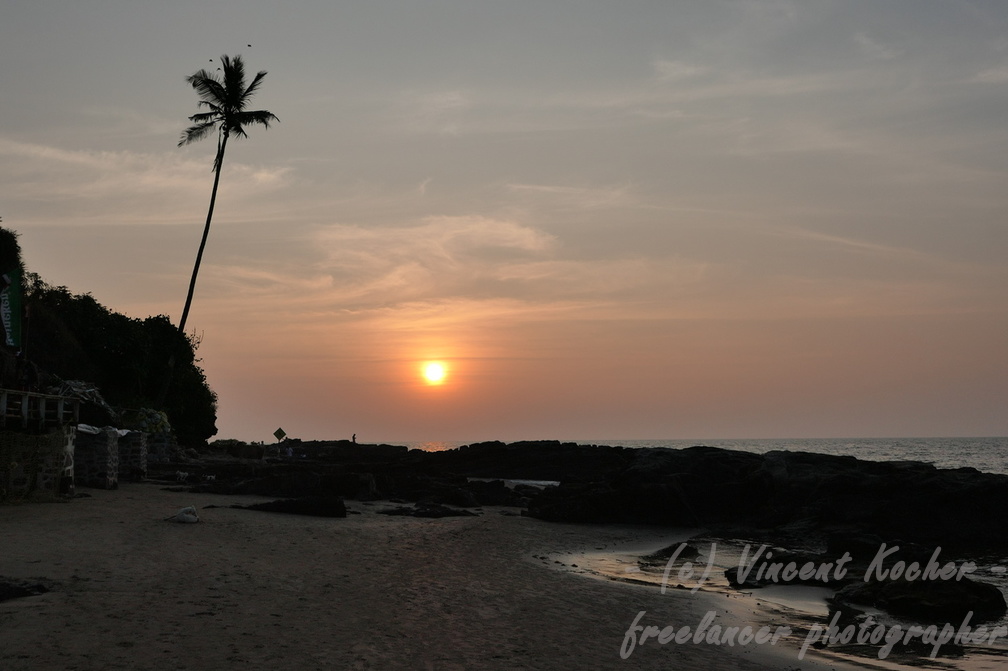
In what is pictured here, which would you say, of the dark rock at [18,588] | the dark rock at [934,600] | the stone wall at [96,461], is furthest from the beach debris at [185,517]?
the dark rock at [934,600]

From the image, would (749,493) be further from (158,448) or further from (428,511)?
(158,448)

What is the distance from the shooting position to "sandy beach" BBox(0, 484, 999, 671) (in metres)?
10.7

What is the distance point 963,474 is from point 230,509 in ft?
103

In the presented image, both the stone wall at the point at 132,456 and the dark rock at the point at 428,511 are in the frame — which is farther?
the stone wall at the point at 132,456

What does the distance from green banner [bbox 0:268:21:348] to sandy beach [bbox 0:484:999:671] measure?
9849 millimetres

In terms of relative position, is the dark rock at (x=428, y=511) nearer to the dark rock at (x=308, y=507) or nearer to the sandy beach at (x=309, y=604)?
the dark rock at (x=308, y=507)

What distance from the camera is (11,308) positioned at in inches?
1173

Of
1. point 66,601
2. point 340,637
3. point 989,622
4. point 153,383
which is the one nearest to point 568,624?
point 340,637

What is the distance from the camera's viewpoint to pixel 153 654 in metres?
10.1

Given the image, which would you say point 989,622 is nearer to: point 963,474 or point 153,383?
point 963,474

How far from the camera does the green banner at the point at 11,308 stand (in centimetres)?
2958

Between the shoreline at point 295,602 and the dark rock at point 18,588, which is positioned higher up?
the dark rock at point 18,588

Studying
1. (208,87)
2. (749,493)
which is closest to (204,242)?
(208,87)

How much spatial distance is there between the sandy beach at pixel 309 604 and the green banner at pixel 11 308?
985cm
